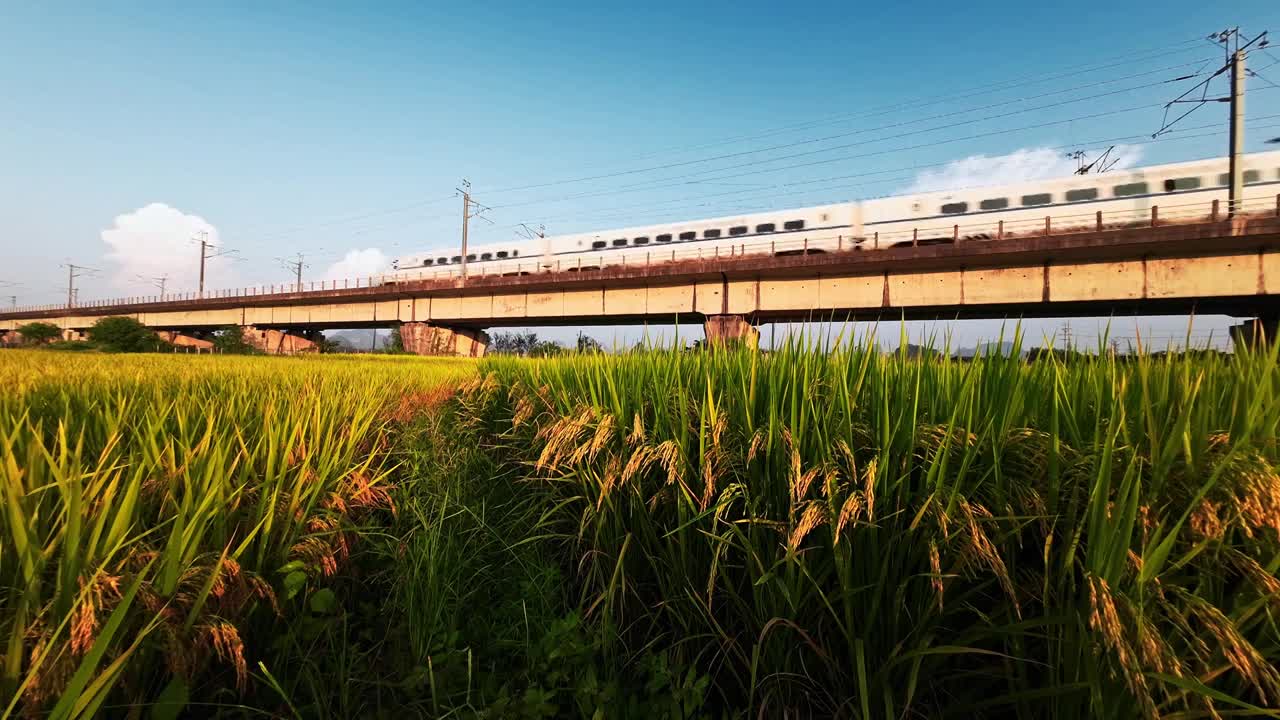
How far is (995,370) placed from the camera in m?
2.04

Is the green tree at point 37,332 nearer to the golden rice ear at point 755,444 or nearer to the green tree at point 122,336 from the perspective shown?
the green tree at point 122,336

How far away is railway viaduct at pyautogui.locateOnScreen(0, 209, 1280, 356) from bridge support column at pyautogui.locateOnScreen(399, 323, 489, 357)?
81mm

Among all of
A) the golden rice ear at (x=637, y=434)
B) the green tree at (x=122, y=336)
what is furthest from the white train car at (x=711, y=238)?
the green tree at (x=122, y=336)

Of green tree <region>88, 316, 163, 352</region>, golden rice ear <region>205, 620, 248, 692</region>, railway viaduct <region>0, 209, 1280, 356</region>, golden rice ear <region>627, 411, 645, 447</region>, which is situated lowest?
golden rice ear <region>205, 620, 248, 692</region>

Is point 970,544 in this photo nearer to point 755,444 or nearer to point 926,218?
point 755,444

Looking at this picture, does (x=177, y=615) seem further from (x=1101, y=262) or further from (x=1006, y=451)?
(x=1101, y=262)

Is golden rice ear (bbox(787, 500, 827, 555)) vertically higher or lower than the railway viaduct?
lower

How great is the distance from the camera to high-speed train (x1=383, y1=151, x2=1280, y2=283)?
18547mm

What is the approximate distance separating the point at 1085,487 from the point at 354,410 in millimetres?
4367

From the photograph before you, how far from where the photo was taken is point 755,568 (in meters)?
1.76

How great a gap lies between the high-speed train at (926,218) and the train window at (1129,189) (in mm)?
42

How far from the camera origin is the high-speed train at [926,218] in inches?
730

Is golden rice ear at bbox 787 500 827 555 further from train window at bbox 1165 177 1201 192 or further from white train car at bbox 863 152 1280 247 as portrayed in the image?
train window at bbox 1165 177 1201 192

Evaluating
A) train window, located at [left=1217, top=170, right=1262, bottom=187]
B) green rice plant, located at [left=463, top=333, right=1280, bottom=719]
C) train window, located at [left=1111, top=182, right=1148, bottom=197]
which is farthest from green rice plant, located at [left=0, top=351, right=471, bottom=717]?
train window, located at [left=1217, top=170, right=1262, bottom=187]
